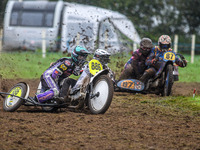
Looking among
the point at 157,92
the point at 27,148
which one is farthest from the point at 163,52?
the point at 27,148

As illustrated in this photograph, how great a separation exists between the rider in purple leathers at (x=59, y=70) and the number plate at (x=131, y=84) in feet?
12.5

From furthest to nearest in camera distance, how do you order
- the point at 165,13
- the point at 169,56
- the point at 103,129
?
Result: the point at 165,13 < the point at 169,56 < the point at 103,129

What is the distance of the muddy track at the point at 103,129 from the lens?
575 cm

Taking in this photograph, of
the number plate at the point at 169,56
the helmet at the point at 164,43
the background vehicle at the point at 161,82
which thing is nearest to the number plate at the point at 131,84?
the background vehicle at the point at 161,82

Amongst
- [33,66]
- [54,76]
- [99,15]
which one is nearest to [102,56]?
[54,76]

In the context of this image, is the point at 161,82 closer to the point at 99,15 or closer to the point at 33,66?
the point at 33,66

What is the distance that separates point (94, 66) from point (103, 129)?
2.01m

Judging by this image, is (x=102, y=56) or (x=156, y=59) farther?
(x=156, y=59)

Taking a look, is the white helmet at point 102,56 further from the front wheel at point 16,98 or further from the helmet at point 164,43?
the helmet at point 164,43

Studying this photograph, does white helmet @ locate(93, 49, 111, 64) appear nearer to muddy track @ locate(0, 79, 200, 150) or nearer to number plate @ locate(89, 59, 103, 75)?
number plate @ locate(89, 59, 103, 75)

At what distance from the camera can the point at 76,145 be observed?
223 inches

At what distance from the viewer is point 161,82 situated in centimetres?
1205

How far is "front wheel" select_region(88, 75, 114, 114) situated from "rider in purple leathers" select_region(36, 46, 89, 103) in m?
0.63

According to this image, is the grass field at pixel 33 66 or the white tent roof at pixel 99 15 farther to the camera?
the white tent roof at pixel 99 15
